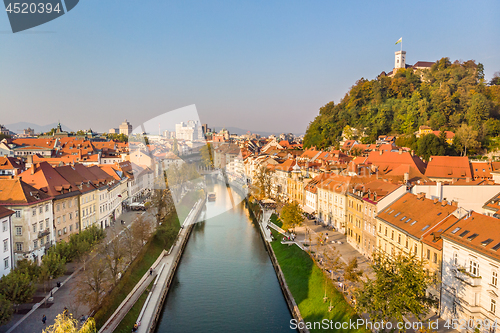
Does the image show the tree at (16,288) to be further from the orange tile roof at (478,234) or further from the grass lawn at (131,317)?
the orange tile roof at (478,234)

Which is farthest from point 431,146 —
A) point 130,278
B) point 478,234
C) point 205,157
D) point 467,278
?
point 130,278

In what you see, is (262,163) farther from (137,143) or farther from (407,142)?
(407,142)

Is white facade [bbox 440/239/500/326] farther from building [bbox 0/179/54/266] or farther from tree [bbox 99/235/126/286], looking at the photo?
building [bbox 0/179/54/266]

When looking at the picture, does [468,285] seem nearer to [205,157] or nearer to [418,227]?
[418,227]

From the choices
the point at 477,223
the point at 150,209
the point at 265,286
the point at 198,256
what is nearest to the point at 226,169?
the point at 150,209

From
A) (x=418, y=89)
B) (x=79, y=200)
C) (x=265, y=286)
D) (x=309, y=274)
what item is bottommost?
(x=265, y=286)

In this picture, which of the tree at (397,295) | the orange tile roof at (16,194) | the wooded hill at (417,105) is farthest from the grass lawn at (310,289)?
the wooded hill at (417,105)


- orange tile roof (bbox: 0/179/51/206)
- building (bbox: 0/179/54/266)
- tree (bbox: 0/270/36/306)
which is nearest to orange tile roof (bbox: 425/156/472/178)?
building (bbox: 0/179/54/266)
